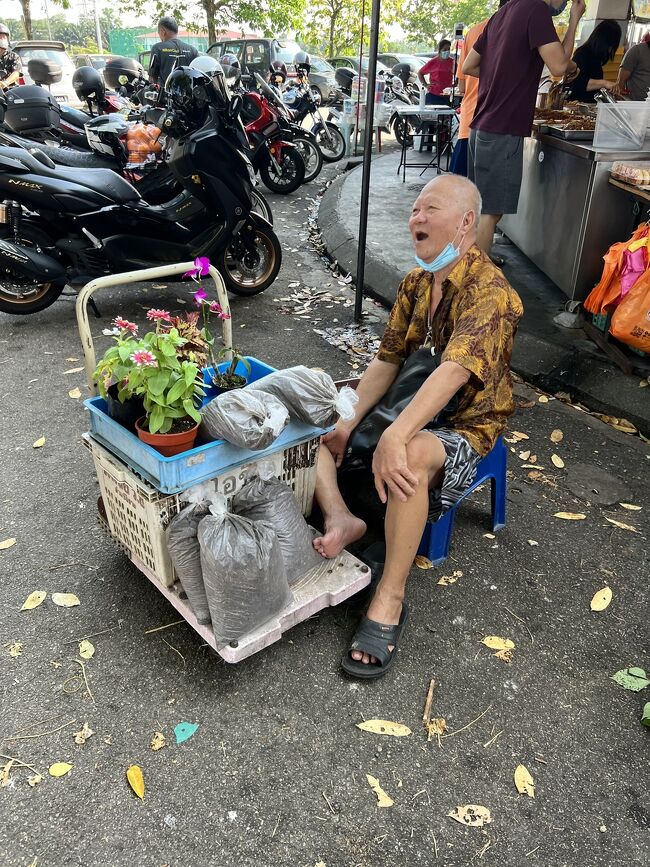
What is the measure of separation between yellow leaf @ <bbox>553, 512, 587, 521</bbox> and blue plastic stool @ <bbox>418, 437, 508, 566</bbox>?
37 cm

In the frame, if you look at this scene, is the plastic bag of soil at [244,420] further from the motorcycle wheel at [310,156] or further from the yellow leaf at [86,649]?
the motorcycle wheel at [310,156]

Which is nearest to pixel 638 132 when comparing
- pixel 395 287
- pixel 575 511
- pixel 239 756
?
pixel 395 287

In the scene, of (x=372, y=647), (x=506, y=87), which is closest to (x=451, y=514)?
(x=372, y=647)

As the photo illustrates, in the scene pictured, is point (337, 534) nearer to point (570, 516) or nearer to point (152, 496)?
point (152, 496)

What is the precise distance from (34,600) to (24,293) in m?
3.08

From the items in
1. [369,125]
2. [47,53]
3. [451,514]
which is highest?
[47,53]

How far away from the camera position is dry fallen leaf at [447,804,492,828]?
167 centimetres

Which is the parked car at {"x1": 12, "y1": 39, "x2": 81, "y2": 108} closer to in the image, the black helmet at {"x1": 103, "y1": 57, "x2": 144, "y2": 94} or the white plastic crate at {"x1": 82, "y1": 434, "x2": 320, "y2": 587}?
the black helmet at {"x1": 103, "y1": 57, "x2": 144, "y2": 94}

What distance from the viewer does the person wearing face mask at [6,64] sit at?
28.4 ft

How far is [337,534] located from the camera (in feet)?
7.54

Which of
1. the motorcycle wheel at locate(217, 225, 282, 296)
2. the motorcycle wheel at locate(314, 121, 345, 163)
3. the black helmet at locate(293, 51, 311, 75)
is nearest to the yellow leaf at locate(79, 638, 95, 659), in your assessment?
the motorcycle wheel at locate(217, 225, 282, 296)

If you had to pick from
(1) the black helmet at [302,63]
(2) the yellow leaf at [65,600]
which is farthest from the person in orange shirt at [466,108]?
(1) the black helmet at [302,63]

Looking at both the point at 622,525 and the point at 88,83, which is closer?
the point at 622,525

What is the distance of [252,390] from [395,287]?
11.8 feet
